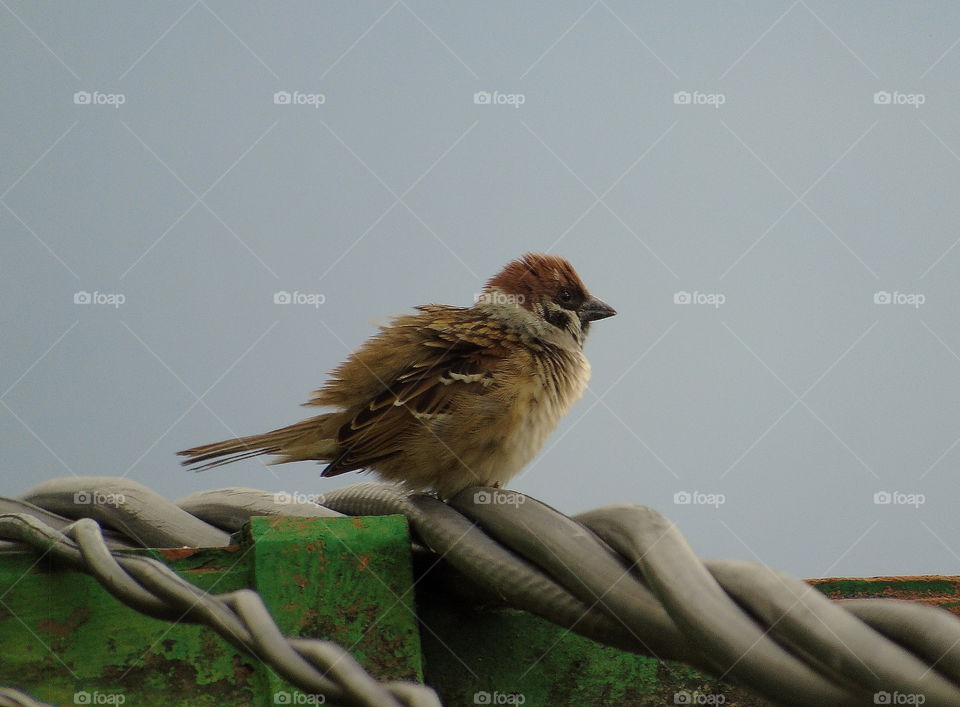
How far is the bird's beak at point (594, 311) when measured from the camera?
14.0ft

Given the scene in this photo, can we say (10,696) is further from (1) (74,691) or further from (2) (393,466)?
(2) (393,466)

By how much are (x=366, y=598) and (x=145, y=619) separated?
1.40ft

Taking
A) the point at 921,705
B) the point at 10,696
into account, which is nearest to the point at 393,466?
the point at 10,696
